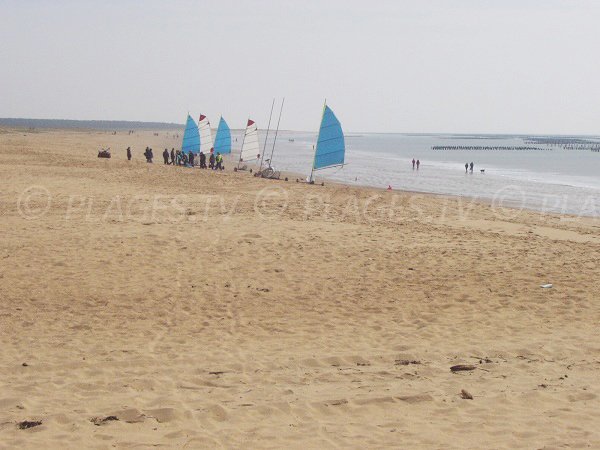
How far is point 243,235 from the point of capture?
14.9 m

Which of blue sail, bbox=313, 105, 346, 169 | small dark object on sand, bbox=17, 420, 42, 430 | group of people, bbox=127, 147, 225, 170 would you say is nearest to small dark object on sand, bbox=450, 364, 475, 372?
small dark object on sand, bbox=17, 420, 42, 430

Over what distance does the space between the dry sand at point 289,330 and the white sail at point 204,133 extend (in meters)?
27.3

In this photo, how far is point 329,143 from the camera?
31.9 metres

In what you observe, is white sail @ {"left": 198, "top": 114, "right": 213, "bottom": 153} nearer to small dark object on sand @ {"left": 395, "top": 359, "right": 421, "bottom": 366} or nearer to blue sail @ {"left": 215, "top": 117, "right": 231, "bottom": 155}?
blue sail @ {"left": 215, "top": 117, "right": 231, "bottom": 155}

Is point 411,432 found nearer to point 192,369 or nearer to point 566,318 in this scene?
point 192,369

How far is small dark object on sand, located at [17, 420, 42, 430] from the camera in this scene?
556cm

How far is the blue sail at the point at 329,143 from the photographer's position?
31312mm

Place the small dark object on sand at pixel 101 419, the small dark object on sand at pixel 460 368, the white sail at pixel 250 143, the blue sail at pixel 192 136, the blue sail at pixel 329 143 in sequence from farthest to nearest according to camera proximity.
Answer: the blue sail at pixel 192 136 < the white sail at pixel 250 143 < the blue sail at pixel 329 143 < the small dark object on sand at pixel 460 368 < the small dark object on sand at pixel 101 419

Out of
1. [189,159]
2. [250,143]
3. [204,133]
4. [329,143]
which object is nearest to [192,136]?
[204,133]

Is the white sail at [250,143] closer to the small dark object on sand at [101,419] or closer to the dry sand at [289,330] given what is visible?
the dry sand at [289,330]

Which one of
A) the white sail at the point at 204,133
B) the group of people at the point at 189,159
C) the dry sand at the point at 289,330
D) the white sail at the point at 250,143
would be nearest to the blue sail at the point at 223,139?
the white sail at the point at 204,133

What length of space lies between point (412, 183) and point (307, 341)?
33.4 m

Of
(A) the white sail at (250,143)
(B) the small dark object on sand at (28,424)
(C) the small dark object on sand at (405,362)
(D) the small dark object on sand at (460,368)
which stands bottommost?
(B) the small dark object on sand at (28,424)

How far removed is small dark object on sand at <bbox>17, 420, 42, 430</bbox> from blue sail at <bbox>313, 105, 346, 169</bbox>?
25.8 metres
